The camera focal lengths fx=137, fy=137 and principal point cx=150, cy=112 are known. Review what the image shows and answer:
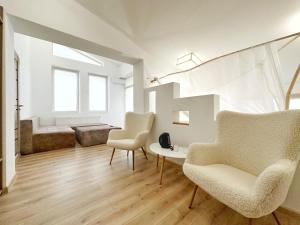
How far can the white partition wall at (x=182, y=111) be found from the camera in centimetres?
171

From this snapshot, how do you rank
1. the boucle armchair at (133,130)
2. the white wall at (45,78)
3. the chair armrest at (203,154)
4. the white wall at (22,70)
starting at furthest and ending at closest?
the white wall at (45,78), the white wall at (22,70), the boucle armchair at (133,130), the chair armrest at (203,154)

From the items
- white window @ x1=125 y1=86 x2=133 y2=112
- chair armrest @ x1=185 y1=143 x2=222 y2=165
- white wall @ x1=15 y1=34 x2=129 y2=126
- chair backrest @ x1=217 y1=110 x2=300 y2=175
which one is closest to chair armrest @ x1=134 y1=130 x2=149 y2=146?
chair armrest @ x1=185 y1=143 x2=222 y2=165

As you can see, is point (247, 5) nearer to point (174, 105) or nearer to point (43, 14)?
point (174, 105)

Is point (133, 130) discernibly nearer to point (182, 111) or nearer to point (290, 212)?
point (182, 111)

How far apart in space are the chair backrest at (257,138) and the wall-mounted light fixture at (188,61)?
1.81 metres

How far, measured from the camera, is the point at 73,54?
4.66 m

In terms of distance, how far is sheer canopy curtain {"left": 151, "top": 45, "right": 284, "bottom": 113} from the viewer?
1.35 metres

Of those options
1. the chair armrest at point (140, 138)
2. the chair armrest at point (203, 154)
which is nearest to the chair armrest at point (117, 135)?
the chair armrest at point (140, 138)

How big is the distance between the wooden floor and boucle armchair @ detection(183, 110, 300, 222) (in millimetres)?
376

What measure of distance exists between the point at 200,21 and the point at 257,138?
1828 millimetres

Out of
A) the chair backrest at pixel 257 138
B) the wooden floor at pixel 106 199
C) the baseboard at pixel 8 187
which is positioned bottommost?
the wooden floor at pixel 106 199

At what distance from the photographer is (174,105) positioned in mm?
2178

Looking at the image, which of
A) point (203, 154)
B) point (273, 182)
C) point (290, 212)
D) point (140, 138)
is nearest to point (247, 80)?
point (203, 154)

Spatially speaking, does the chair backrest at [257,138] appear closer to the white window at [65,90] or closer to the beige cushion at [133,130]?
the beige cushion at [133,130]
